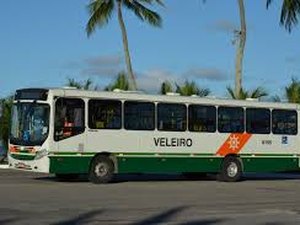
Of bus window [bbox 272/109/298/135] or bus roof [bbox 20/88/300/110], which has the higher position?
bus roof [bbox 20/88/300/110]

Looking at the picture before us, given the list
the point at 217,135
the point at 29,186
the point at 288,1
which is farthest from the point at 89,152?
the point at 288,1

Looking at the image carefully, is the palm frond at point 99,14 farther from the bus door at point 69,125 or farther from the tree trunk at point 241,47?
the bus door at point 69,125

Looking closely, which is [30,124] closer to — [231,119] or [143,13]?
[231,119]

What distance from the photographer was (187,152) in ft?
92.9

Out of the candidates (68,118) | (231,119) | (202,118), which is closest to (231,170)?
(231,119)

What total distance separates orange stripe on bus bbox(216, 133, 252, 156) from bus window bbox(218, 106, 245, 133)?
0.62 feet

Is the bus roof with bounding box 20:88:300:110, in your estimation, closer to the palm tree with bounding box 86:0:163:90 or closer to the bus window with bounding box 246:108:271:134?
the bus window with bounding box 246:108:271:134

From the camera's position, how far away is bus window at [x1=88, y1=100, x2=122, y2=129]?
25672mm

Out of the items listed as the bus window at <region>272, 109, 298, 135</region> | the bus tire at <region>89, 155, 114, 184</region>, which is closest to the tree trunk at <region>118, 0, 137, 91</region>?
the bus window at <region>272, 109, 298, 135</region>

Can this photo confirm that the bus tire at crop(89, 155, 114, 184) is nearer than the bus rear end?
No

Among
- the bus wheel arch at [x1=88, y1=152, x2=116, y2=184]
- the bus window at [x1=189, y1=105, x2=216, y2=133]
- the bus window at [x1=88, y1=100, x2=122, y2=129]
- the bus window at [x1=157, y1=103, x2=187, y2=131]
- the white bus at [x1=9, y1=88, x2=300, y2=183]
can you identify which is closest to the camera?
the white bus at [x1=9, y1=88, x2=300, y2=183]

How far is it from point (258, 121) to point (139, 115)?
562cm

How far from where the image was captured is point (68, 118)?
25109 mm

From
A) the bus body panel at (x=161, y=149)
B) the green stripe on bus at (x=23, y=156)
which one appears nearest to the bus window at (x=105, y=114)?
the bus body panel at (x=161, y=149)
